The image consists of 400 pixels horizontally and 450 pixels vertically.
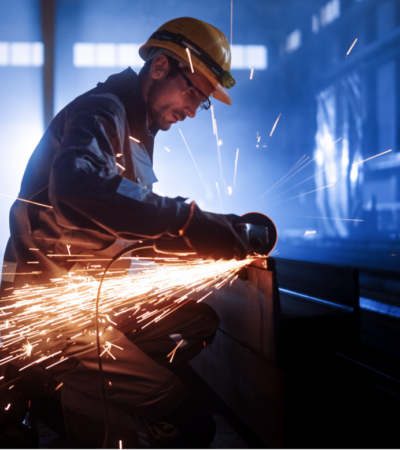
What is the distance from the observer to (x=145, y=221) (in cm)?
87

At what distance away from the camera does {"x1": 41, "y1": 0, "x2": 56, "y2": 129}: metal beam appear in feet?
12.7

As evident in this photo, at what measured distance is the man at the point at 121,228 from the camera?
87cm

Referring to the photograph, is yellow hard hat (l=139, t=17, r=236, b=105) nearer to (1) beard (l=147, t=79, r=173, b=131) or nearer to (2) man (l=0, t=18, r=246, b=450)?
(2) man (l=0, t=18, r=246, b=450)

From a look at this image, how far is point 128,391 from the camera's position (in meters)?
1.11

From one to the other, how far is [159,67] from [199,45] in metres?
0.23

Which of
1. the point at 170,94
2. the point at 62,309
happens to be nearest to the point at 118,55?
the point at 170,94

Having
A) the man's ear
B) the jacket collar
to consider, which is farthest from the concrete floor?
the man's ear

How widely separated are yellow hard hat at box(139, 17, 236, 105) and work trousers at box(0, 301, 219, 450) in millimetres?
1108

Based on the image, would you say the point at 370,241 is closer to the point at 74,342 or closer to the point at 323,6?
the point at 323,6

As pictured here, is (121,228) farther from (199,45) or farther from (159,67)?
(199,45)

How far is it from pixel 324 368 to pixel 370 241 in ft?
17.2

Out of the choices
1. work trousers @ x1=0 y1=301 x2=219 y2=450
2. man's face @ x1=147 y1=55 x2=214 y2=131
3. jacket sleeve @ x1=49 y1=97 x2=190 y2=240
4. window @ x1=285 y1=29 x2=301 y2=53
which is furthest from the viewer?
window @ x1=285 y1=29 x2=301 y2=53

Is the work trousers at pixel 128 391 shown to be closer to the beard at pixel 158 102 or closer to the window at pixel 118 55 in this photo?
the beard at pixel 158 102

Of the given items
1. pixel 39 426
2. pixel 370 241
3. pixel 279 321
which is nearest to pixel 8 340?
pixel 39 426
